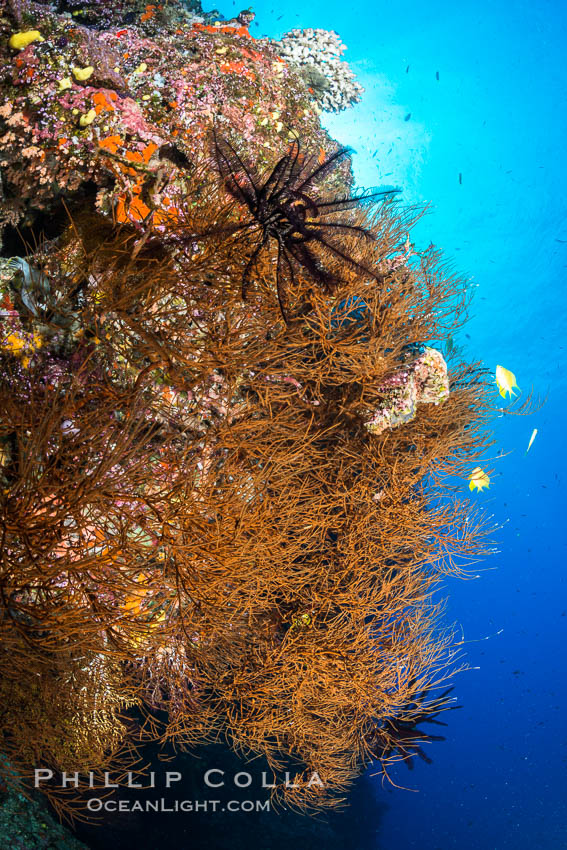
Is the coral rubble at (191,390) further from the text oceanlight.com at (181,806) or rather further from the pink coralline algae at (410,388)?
the text oceanlight.com at (181,806)

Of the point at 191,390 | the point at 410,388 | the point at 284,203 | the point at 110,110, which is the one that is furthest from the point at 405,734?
the point at 110,110

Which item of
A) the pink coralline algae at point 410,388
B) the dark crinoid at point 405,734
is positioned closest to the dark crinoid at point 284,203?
the pink coralline algae at point 410,388

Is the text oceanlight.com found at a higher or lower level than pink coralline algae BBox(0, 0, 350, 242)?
lower

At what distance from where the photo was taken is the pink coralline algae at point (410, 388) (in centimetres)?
480

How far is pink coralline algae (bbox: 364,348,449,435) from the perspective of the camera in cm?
480

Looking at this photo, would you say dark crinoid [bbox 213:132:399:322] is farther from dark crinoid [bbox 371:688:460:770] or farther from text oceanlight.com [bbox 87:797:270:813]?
text oceanlight.com [bbox 87:797:270:813]

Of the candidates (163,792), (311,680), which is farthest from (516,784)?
(311,680)

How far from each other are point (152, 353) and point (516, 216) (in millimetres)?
9364

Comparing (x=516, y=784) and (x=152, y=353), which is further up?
A: (x=152, y=353)

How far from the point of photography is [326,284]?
2.71 meters

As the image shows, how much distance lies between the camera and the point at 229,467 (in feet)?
12.9

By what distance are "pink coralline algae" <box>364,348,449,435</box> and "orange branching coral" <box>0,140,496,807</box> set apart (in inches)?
1.0

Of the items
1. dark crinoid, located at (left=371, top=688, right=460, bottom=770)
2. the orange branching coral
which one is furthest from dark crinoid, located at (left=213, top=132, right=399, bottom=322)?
dark crinoid, located at (left=371, top=688, right=460, bottom=770)

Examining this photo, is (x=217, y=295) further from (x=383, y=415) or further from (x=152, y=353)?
(x=383, y=415)
